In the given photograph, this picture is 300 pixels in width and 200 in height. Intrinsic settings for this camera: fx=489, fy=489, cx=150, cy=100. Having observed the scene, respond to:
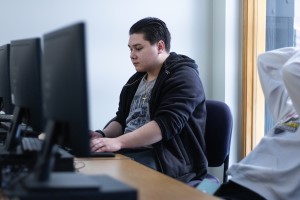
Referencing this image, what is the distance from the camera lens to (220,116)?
2.42 m

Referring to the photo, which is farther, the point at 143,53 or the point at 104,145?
the point at 143,53

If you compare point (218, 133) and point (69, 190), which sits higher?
point (69, 190)

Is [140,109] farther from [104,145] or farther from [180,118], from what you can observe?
[104,145]

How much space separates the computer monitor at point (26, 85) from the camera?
4.89 ft

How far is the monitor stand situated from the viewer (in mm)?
1067

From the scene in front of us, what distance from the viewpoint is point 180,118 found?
220 cm

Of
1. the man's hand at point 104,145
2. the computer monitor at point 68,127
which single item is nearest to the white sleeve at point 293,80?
the man's hand at point 104,145

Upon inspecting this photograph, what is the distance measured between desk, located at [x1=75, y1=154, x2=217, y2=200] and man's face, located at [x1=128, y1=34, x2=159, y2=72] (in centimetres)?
59

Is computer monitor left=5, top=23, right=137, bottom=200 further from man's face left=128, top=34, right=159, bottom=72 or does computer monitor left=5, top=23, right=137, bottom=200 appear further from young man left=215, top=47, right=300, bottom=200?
man's face left=128, top=34, right=159, bottom=72

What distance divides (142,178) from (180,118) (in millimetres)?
641

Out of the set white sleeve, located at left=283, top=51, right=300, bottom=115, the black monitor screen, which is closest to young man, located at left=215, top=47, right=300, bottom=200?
white sleeve, located at left=283, top=51, right=300, bottom=115

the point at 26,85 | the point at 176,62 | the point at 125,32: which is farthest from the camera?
the point at 125,32

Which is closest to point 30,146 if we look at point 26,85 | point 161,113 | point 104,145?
point 26,85

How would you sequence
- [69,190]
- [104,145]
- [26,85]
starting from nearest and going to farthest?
1. [69,190]
2. [26,85]
3. [104,145]
